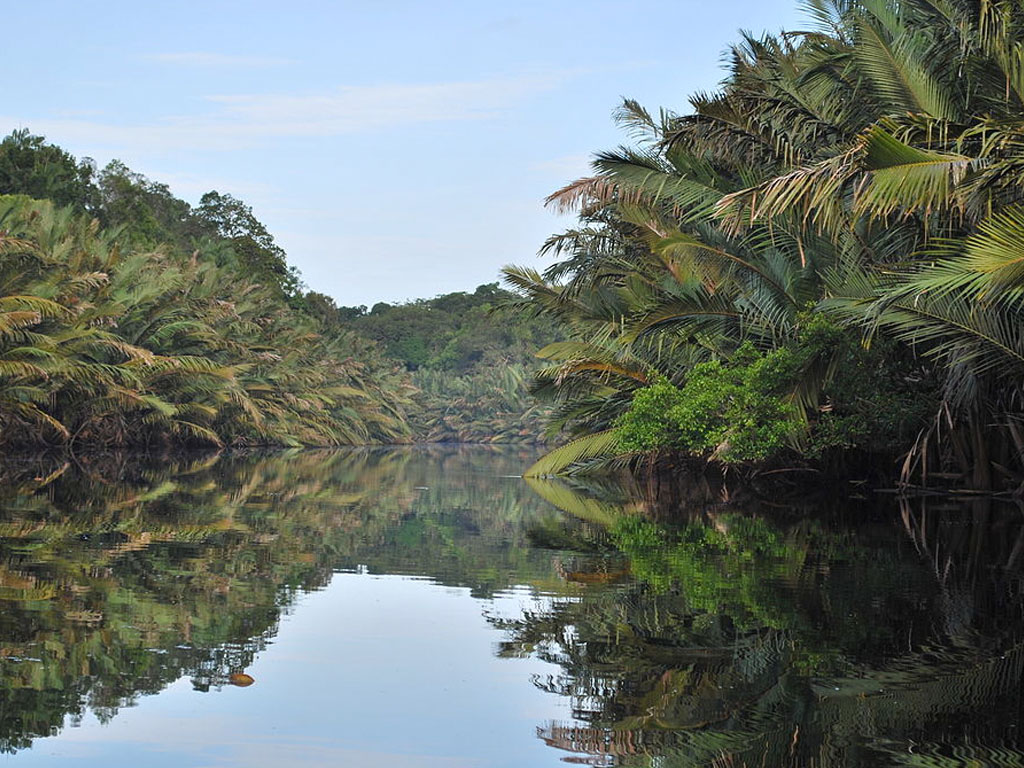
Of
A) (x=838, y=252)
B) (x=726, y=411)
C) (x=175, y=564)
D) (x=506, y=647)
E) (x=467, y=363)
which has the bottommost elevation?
(x=506, y=647)

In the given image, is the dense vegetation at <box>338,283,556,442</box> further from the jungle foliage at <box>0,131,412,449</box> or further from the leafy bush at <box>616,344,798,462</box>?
the leafy bush at <box>616,344,798,462</box>

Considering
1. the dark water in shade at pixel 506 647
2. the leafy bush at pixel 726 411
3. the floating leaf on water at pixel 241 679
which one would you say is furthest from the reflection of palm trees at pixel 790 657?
the leafy bush at pixel 726 411

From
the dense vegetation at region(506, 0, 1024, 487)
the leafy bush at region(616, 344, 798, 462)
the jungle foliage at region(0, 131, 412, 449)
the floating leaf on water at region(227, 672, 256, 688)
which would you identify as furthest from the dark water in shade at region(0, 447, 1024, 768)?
the jungle foliage at region(0, 131, 412, 449)

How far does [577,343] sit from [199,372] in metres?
13.3

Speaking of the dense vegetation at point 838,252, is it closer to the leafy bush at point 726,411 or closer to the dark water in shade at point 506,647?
the leafy bush at point 726,411

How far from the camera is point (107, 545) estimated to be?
8750 mm

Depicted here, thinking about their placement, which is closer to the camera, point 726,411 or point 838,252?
point 838,252

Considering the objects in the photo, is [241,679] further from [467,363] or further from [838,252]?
[467,363]

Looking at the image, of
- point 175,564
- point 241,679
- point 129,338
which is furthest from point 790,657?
point 129,338

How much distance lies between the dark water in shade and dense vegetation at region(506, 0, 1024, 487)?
283 cm

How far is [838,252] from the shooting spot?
15695mm

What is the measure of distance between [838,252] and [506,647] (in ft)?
38.0

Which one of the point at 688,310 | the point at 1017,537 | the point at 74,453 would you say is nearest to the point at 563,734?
the point at 1017,537

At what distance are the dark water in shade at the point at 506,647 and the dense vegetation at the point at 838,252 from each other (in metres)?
2.83
